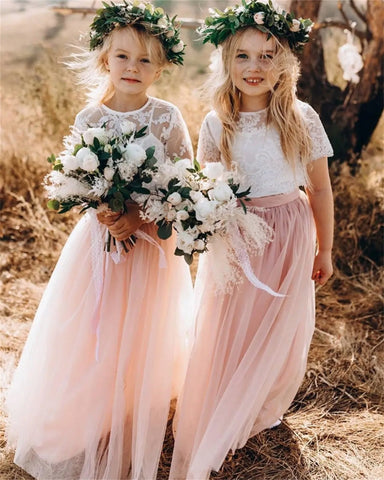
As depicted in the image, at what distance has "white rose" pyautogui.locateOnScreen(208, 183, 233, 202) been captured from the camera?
1.95m

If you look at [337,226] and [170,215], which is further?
[337,226]

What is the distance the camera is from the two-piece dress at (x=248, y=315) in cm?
232

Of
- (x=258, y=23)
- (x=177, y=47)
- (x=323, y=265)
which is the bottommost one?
(x=323, y=265)

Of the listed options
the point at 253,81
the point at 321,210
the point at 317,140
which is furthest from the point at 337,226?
the point at 253,81

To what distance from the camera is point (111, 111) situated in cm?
229

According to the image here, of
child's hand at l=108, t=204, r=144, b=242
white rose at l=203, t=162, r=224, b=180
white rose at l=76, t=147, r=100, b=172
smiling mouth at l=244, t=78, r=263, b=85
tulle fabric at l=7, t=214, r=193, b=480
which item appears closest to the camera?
white rose at l=76, t=147, r=100, b=172

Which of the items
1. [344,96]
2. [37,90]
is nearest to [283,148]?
[344,96]

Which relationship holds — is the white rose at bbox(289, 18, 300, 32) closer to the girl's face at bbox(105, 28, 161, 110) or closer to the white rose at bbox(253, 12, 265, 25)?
the white rose at bbox(253, 12, 265, 25)

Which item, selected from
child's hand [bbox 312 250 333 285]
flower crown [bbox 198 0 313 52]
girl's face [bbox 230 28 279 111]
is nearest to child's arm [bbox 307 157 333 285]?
child's hand [bbox 312 250 333 285]

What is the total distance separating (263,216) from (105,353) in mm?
905

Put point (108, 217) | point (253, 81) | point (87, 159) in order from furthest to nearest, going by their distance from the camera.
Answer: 1. point (253, 81)
2. point (108, 217)
3. point (87, 159)

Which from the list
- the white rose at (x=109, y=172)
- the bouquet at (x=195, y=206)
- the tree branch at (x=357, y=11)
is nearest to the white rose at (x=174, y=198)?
the bouquet at (x=195, y=206)

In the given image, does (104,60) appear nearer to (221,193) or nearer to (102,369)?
(221,193)

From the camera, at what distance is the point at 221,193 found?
195 centimetres
